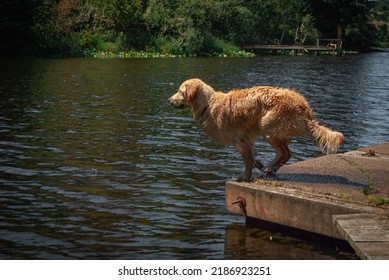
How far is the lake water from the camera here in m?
7.27

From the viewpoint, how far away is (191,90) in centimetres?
888

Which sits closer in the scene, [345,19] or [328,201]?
[328,201]

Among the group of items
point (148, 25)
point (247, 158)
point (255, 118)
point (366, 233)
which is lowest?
point (366, 233)

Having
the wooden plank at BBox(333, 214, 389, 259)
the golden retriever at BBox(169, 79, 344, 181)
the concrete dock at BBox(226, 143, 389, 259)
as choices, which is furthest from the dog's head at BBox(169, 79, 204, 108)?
the wooden plank at BBox(333, 214, 389, 259)

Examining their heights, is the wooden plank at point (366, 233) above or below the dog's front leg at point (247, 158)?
below

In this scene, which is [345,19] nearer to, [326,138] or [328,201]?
[326,138]

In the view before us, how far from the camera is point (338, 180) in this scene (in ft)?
26.8

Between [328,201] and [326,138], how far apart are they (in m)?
1.51

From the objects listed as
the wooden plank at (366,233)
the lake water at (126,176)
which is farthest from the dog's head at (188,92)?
the wooden plank at (366,233)

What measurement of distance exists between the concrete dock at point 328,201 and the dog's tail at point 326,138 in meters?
0.39

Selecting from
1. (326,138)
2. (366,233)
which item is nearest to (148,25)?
(326,138)

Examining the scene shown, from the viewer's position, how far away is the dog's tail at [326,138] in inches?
330

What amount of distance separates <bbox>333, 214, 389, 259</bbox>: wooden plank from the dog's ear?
301 centimetres

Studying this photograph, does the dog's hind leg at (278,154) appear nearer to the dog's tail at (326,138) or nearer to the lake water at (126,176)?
the dog's tail at (326,138)
